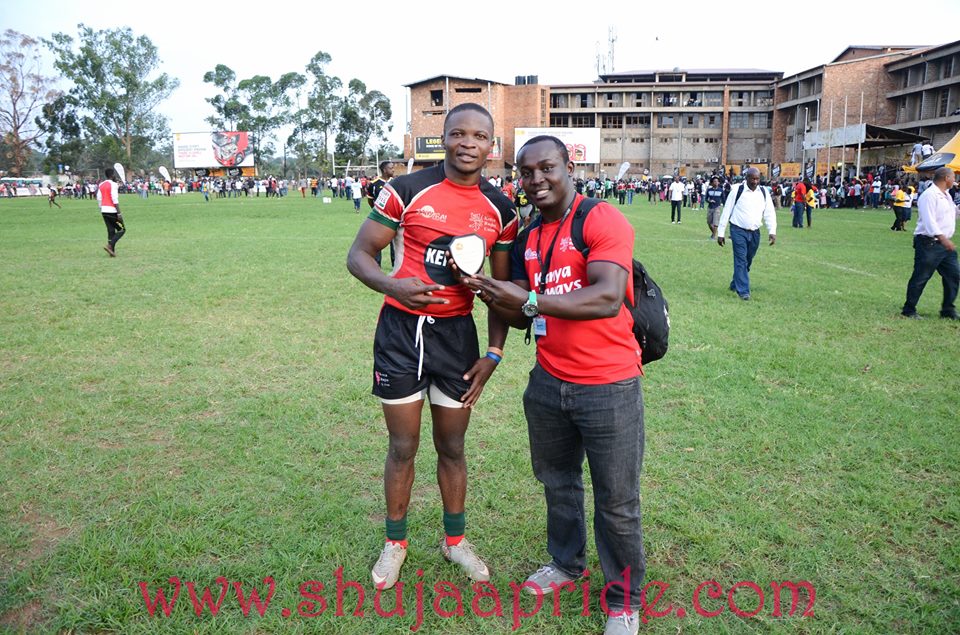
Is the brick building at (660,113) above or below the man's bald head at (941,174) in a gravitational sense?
above

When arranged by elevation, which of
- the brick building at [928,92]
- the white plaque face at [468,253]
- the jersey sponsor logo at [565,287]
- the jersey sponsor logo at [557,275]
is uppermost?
the brick building at [928,92]

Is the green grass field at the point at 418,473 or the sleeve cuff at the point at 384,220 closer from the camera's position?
the sleeve cuff at the point at 384,220

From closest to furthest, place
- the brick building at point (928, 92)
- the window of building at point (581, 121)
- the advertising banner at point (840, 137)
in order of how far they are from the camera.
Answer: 1. the advertising banner at point (840, 137)
2. the brick building at point (928, 92)
3. the window of building at point (581, 121)

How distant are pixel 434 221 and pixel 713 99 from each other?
8768cm

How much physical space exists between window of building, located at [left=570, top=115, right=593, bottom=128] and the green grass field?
3146 inches

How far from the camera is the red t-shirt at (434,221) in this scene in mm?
3090

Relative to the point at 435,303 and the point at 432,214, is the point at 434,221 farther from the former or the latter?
the point at 435,303

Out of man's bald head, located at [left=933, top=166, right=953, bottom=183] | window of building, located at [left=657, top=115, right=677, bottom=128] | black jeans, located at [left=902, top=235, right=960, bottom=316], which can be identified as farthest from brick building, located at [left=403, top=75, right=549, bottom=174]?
man's bald head, located at [left=933, top=166, right=953, bottom=183]

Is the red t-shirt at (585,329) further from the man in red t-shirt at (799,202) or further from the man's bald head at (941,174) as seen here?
the man in red t-shirt at (799,202)

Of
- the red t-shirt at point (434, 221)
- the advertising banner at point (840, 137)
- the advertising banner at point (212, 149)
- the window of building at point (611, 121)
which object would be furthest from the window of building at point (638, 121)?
the red t-shirt at point (434, 221)

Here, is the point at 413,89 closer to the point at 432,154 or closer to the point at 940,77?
the point at 432,154

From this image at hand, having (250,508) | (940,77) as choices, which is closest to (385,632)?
(250,508)

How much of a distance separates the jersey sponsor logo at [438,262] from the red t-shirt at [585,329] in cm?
45

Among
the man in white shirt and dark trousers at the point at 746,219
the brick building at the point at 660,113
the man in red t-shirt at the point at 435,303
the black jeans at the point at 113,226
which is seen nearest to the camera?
the man in red t-shirt at the point at 435,303
